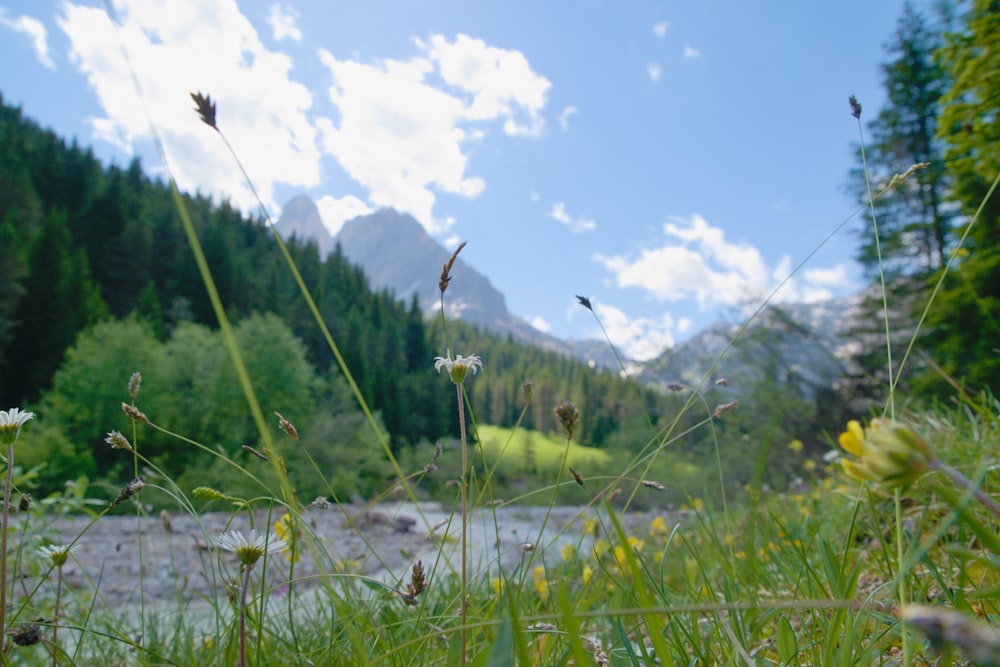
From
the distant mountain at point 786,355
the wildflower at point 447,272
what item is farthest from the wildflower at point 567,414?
the distant mountain at point 786,355

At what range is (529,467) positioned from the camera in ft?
78.4

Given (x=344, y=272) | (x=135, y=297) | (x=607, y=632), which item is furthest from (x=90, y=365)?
(x=344, y=272)

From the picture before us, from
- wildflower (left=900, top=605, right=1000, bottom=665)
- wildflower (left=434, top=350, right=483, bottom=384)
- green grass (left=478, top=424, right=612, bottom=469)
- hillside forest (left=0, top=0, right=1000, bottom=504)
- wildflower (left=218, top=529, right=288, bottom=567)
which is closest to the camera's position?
wildflower (left=900, top=605, right=1000, bottom=665)

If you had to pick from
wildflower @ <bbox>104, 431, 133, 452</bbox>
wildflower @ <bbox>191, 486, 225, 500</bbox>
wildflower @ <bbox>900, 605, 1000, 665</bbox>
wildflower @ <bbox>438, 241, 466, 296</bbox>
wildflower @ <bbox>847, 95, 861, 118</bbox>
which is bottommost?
wildflower @ <bbox>191, 486, 225, 500</bbox>

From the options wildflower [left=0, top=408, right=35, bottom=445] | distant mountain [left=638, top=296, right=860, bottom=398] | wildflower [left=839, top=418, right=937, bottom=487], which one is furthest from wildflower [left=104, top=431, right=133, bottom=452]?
distant mountain [left=638, top=296, right=860, bottom=398]

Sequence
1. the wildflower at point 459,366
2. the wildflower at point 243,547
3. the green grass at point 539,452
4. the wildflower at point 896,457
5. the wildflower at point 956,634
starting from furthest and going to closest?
the green grass at point 539,452, the wildflower at point 459,366, the wildflower at point 243,547, the wildflower at point 896,457, the wildflower at point 956,634

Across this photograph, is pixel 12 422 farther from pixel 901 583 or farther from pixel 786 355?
pixel 786 355

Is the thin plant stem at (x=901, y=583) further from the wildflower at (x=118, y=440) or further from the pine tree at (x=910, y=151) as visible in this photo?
the pine tree at (x=910, y=151)

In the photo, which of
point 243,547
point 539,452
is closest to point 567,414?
point 243,547

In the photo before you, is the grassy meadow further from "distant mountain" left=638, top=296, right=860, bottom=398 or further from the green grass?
"distant mountain" left=638, top=296, right=860, bottom=398

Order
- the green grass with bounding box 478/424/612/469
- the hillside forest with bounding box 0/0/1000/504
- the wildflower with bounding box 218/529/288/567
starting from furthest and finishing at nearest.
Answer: the green grass with bounding box 478/424/612/469
the hillside forest with bounding box 0/0/1000/504
the wildflower with bounding box 218/529/288/567

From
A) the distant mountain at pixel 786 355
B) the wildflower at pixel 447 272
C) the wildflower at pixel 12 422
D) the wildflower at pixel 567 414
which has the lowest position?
the wildflower at pixel 12 422

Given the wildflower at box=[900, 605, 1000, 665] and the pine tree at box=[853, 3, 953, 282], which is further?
the pine tree at box=[853, 3, 953, 282]

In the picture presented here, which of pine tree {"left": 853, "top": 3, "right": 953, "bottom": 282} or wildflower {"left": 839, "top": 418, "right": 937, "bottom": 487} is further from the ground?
pine tree {"left": 853, "top": 3, "right": 953, "bottom": 282}
